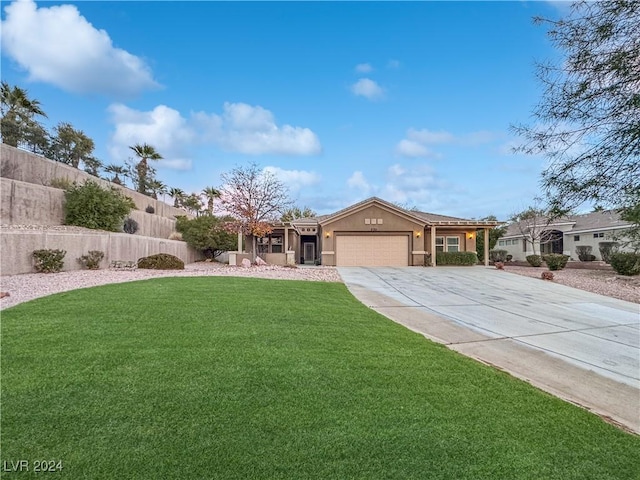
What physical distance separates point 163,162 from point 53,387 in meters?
34.6

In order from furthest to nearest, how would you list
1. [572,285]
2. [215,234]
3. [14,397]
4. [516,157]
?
1. [215,234]
2. [572,285]
3. [516,157]
4. [14,397]

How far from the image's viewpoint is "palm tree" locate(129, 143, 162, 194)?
3206 cm

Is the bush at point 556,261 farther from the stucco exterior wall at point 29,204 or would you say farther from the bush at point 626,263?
the stucco exterior wall at point 29,204

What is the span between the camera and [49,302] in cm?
733

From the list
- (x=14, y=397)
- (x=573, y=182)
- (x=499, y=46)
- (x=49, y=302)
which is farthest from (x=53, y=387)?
(x=499, y=46)

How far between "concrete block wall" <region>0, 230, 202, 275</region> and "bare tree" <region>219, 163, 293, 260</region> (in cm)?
465

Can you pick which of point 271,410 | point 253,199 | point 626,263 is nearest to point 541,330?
point 271,410

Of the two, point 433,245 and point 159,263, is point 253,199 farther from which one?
point 433,245

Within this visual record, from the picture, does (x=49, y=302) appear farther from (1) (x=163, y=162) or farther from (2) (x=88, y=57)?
(1) (x=163, y=162)

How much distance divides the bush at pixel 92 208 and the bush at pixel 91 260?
2951mm

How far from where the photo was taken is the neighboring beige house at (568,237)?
29.1 metres

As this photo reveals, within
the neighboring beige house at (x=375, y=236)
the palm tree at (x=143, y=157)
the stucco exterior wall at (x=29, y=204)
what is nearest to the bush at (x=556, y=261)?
the neighboring beige house at (x=375, y=236)

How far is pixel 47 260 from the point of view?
12273 millimetres

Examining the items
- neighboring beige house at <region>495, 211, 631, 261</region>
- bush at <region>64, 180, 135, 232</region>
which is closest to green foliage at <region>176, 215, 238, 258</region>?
bush at <region>64, 180, 135, 232</region>
